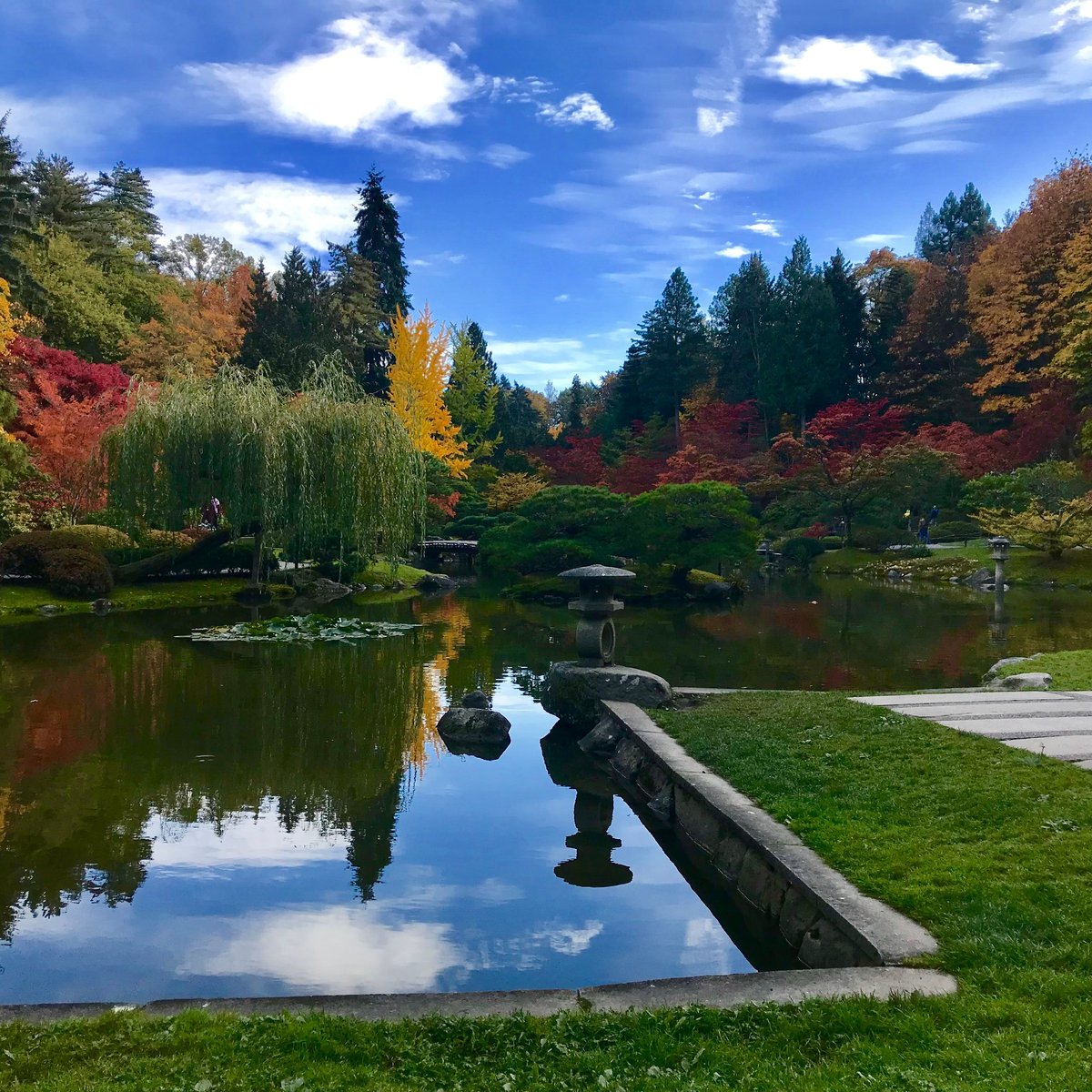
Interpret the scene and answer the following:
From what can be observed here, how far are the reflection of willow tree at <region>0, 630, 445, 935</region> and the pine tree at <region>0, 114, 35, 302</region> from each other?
2032cm

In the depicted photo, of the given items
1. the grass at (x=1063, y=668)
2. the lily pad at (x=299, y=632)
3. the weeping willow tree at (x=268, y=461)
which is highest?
the weeping willow tree at (x=268, y=461)

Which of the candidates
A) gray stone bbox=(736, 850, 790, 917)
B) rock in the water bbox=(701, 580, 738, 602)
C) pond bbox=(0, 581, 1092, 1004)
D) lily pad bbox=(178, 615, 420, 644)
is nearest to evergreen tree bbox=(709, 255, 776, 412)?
rock in the water bbox=(701, 580, 738, 602)

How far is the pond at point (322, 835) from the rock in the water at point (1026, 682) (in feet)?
4.74

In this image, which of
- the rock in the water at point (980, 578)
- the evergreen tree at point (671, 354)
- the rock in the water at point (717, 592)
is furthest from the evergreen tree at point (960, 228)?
the rock in the water at point (717, 592)

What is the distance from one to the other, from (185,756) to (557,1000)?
5608 millimetres

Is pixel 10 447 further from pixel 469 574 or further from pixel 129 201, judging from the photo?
pixel 129 201

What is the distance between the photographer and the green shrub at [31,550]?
59.7 ft

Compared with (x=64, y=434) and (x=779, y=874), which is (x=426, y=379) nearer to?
(x=64, y=434)

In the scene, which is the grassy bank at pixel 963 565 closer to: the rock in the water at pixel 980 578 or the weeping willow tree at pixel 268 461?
the rock in the water at pixel 980 578

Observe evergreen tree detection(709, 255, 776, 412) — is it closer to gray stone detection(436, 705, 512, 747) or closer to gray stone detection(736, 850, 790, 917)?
gray stone detection(436, 705, 512, 747)

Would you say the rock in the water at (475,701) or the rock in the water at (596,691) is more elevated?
the rock in the water at (596,691)

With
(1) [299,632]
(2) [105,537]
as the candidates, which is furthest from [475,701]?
(2) [105,537]

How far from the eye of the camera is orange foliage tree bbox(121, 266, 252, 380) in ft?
98.4

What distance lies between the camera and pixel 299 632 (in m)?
15.0
